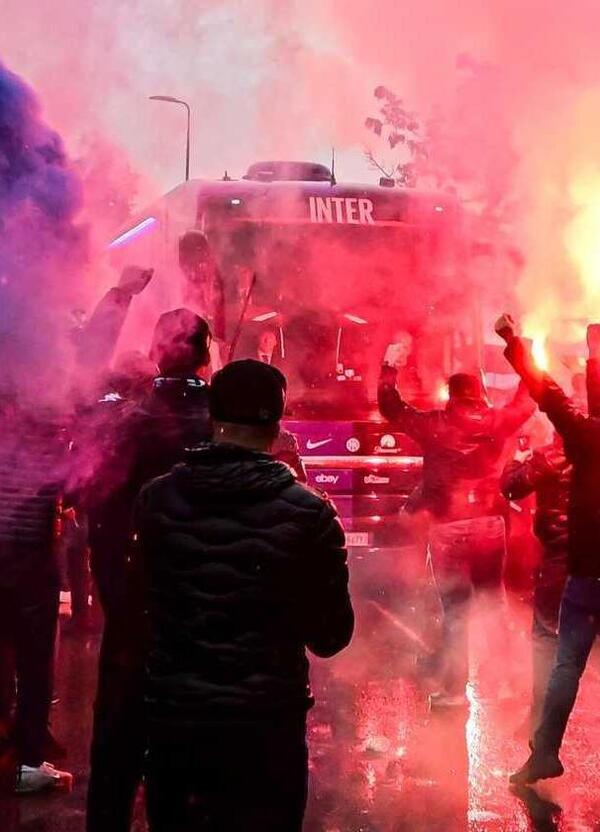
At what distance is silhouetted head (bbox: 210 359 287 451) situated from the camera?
100 inches

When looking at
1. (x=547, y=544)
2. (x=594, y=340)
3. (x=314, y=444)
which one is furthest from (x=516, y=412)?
(x=314, y=444)

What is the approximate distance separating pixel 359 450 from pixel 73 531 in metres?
2.81

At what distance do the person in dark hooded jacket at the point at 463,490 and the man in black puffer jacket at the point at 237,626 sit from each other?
3.65 metres

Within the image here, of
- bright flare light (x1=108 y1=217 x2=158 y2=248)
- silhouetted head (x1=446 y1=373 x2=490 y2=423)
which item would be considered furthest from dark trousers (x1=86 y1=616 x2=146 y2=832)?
bright flare light (x1=108 y1=217 x2=158 y2=248)

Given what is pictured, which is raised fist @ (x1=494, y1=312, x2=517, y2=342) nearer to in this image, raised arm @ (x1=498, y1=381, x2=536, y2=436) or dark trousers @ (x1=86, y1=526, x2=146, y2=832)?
raised arm @ (x1=498, y1=381, x2=536, y2=436)

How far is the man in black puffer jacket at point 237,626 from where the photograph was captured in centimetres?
241

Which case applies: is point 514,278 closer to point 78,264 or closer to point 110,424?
point 78,264

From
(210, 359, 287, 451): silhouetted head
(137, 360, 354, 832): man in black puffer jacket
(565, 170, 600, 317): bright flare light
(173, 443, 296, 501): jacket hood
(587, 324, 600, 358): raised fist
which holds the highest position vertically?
(565, 170, 600, 317): bright flare light

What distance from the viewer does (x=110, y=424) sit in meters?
3.98

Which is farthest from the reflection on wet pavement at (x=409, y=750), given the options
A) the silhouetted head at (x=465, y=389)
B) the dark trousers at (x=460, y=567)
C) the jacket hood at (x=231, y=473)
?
the jacket hood at (x=231, y=473)

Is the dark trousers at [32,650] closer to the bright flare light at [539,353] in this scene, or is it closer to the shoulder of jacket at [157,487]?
the shoulder of jacket at [157,487]

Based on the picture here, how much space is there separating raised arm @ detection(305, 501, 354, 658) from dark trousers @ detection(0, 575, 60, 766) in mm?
Result: 2351

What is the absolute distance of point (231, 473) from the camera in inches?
97.7

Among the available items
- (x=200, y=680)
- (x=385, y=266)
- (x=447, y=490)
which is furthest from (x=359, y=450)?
(x=200, y=680)
